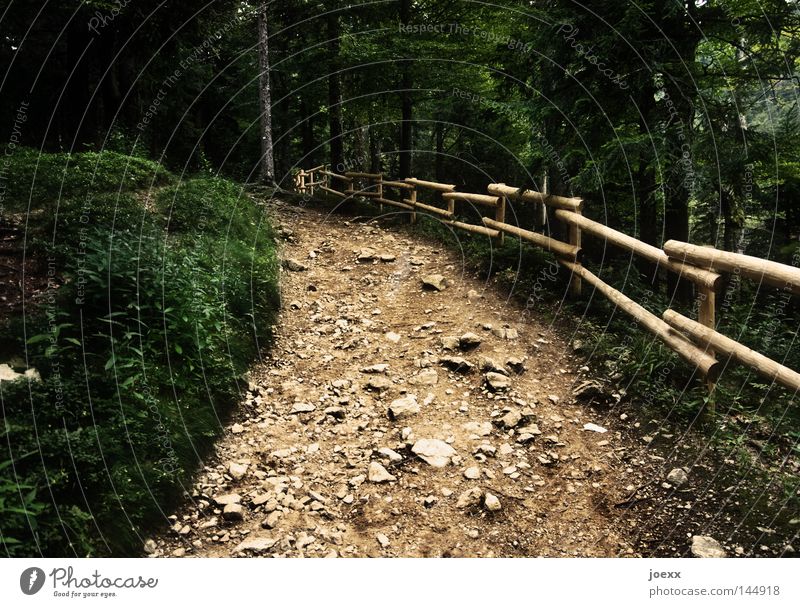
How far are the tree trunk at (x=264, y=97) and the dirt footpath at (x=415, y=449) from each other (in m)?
9.88

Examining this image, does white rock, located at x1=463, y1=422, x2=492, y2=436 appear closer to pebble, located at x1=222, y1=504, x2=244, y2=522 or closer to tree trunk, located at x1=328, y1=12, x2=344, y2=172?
pebble, located at x1=222, y1=504, x2=244, y2=522

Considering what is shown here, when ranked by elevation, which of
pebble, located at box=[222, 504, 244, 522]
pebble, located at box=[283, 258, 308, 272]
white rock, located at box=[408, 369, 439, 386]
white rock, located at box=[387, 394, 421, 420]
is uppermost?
pebble, located at box=[283, 258, 308, 272]

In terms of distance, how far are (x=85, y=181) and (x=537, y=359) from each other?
290 inches

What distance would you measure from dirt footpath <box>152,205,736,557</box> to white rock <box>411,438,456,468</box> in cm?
2

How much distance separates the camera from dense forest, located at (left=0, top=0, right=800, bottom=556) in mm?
3943

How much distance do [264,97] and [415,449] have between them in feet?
47.0

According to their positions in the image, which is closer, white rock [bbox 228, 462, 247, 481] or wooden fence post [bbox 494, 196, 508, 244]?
white rock [bbox 228, 462, 247, 481]

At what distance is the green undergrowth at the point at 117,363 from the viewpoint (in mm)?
3432

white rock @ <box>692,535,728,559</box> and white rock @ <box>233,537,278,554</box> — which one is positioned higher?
white rock @ <box>692,535,728,559</box>

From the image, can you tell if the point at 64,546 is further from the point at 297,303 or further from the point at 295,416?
the point at 297,303

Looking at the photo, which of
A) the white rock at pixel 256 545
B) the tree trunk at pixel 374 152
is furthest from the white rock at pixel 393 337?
the tree trunk at pixel 374 152

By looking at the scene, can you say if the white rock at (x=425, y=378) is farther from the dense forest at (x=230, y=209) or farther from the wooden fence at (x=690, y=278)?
the wooden fence at (x=690, y=278)

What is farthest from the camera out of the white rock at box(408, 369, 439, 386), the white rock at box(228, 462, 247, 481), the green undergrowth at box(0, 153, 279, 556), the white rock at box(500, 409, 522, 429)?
the white rock at box(408, 369, 439, 386)

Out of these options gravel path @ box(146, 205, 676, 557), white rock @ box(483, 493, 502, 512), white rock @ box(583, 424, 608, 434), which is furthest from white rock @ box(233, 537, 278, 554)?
white rock @ box(583, 424, 608, 434)
